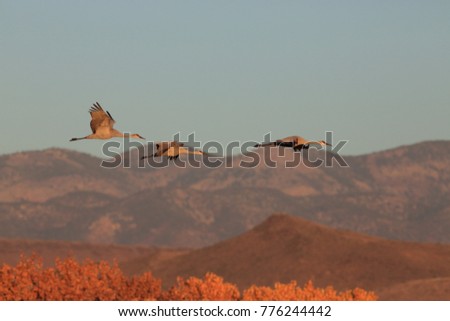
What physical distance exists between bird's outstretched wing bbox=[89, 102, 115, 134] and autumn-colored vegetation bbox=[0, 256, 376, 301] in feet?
48.9

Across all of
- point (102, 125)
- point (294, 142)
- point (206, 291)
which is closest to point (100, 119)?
point (102, 125)

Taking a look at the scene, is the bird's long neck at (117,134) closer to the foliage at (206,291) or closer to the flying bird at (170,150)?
the flying bird at (170,150)

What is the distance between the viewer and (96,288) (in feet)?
123

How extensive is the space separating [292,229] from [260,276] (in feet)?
27.2

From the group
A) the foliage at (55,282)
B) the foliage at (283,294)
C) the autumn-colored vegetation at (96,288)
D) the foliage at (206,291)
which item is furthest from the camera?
the foliage at (55,282)

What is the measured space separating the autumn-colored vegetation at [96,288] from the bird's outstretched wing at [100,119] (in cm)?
1490

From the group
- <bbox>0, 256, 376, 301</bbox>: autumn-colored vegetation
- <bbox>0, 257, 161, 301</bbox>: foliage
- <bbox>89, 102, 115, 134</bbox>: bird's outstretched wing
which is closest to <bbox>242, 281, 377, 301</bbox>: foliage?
<bbox>0, 256, 376, 301</bbox>: autumn-colored vegetation

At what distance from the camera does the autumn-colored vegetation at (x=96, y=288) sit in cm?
3519

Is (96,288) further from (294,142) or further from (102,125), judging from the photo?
(294,142)

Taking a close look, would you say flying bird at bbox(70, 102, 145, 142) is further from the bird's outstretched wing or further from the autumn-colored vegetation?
the autumn-colored vegetation

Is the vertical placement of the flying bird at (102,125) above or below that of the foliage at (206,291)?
above

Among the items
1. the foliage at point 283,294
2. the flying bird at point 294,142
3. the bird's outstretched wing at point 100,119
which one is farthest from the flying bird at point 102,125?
the foliage at point 283,294

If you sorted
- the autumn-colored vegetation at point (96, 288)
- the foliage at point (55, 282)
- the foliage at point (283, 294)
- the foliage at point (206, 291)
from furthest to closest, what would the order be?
the foliage at point (55, 282)
the autumn-colored vegetation at point (96, 288)
the foliage at point (206, 291)
the foliage at point (283, 294)
